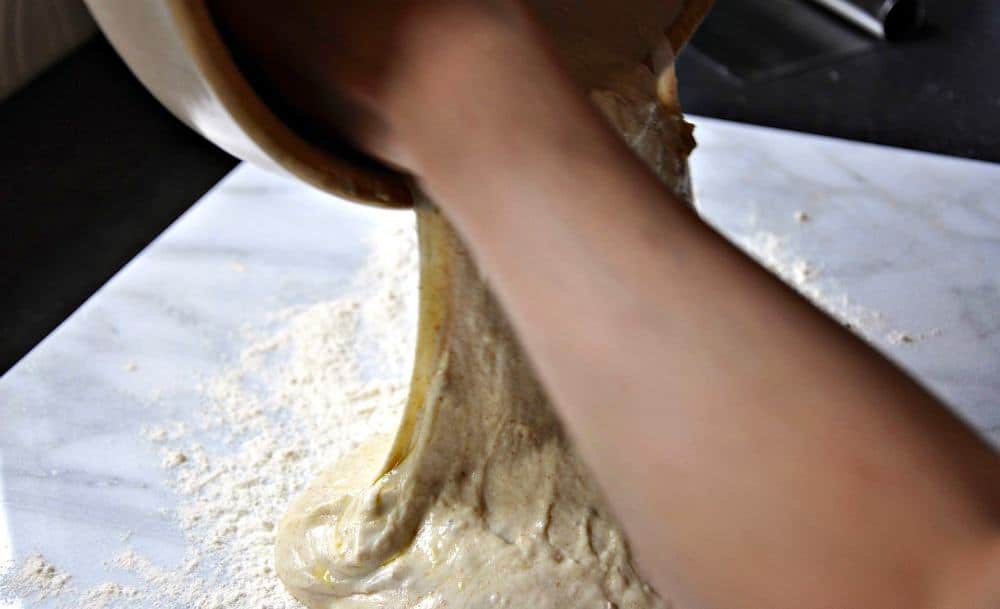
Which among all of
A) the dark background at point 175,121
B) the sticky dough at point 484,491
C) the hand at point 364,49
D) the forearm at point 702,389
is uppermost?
the hand at point 364,49

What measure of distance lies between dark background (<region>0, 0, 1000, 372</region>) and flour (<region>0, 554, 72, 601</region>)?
0.31 metres

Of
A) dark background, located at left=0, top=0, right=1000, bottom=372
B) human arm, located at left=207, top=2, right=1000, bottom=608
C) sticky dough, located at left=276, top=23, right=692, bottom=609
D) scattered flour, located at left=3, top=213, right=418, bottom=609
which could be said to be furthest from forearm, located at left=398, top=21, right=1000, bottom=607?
dark background, located at left=0, top=0, right=1000, bottom=372

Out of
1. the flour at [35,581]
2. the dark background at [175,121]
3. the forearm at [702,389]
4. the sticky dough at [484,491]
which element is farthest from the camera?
the dark background at [175,121]

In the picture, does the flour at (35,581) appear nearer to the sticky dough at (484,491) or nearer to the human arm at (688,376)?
the sticky dough at (484,491)

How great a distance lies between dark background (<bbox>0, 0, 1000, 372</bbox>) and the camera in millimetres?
1333

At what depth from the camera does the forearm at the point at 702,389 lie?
521 mm

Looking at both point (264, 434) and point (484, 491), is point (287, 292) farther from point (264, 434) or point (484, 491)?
point (484, 491)

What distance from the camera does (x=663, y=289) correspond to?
0.54 meters

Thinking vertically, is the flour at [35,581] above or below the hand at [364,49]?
below

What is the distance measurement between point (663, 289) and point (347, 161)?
210 mm

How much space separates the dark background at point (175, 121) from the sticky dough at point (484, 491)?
517 millimetres

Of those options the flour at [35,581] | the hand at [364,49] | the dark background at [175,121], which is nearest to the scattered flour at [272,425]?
the flour at [35,581]

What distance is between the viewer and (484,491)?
844 millimetres

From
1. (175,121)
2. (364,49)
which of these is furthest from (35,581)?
(175,121)
